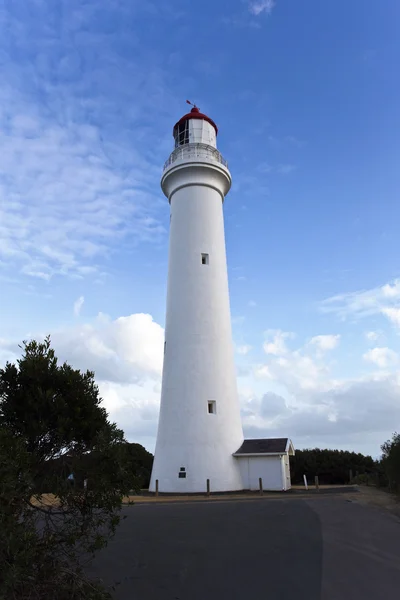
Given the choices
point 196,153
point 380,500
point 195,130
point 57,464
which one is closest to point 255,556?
point 57,464

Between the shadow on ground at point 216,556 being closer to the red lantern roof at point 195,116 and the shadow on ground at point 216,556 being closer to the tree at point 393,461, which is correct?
the tree at point 393,461

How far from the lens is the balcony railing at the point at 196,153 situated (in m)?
26.0

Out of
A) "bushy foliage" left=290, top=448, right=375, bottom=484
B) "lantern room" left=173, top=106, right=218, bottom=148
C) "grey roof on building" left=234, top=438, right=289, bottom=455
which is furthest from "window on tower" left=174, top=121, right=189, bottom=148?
"bushy foliage" left=290, top=448, right=375, bottom=484

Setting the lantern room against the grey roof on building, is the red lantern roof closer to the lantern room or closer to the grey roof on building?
the lantern room

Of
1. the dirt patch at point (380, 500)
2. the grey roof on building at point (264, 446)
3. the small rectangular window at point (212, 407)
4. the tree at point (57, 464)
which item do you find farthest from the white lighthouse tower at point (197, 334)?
the tree at point (57, 464)

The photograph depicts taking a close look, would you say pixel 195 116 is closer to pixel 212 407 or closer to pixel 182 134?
pixel 182 134

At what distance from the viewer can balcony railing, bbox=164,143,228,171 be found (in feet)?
85.1

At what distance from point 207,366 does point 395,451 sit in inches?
370

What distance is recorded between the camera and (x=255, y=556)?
10039 millimetres

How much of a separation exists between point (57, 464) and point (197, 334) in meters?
16.9

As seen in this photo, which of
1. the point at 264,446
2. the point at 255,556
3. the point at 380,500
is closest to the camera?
the point at 255,556

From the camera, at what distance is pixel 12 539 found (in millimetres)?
5840

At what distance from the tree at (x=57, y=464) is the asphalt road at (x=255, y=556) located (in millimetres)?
1873

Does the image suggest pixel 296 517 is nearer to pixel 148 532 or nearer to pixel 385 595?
pixel 148 532
